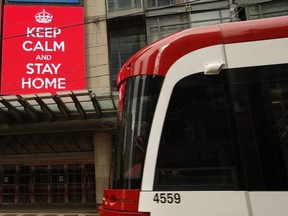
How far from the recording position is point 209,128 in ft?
10.7

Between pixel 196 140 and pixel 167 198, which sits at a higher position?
pixel 196 140

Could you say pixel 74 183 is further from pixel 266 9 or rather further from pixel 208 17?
pixel 266 9

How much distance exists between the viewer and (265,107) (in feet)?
10.6

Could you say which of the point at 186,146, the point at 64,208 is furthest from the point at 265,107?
the point at 64,208

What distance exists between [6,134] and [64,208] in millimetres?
4376

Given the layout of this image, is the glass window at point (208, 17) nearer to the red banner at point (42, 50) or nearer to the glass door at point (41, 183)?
the red banner at point (42, 50)

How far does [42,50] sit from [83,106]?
373 centimetres

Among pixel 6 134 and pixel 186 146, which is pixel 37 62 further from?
pixel 186 146

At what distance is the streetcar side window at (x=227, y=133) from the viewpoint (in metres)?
3.12

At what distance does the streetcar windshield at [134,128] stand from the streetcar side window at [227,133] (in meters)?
0.18

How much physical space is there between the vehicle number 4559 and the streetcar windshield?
220mm

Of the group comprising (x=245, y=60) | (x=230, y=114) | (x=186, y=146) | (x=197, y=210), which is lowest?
(x=197, y=210)

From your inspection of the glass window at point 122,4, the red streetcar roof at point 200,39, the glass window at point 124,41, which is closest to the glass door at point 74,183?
the glass window at point 124,41

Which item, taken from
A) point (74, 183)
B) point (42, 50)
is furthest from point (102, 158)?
point (42, 50)
